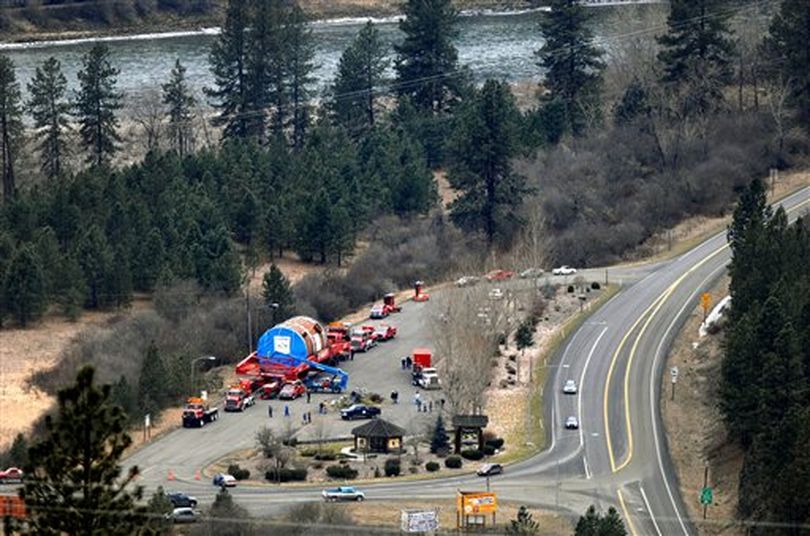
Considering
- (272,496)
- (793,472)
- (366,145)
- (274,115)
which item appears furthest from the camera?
(274,115)

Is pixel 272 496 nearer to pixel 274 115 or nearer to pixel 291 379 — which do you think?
pixel 291 379

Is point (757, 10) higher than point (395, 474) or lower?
higher

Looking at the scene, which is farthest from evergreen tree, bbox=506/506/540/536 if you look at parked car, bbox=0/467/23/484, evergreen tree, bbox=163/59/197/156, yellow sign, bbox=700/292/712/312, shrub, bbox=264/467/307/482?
evergreen tree, bbox=163/59/197/156

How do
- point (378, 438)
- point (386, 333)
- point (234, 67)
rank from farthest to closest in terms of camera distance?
point (234, 67) → point (386, 333) → point (378, 438)

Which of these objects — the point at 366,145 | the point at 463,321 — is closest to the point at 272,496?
the point at 463,321

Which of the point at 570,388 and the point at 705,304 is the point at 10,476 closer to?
the point at 570,388

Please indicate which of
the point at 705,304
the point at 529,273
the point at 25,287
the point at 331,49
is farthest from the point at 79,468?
the point at 331,49
